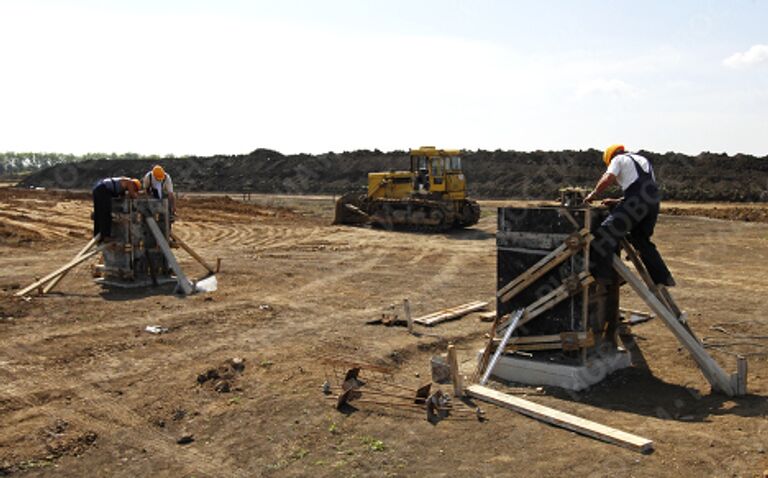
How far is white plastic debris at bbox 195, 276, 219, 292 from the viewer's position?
12062 mm

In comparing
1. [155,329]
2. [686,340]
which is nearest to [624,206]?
[686,340]

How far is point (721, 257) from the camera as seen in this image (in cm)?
1680

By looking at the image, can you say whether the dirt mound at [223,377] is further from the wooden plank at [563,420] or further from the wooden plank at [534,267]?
the wooden plank at [534,267]

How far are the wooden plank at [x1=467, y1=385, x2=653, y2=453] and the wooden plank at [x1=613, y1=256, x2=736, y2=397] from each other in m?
1.69

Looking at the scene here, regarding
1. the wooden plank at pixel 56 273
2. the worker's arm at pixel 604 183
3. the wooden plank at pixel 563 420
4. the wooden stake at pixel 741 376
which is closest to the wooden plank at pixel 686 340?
the wooden stake at pixel 741 376

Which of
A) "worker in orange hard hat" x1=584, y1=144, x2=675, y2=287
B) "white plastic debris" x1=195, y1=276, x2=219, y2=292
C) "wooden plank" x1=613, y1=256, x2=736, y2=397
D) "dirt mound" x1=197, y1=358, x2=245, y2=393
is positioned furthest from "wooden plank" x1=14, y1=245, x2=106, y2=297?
"wooden plank" x1=613, y1=256, x2=736, y2=397

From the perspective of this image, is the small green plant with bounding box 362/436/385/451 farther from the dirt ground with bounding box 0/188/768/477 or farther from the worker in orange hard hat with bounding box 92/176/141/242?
the worker in orange hard hat with bounding box 92/176/141/242

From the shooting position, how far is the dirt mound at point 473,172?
4072 centimetres

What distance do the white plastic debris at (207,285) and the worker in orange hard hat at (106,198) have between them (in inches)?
74.7

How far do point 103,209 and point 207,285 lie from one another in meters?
2.35

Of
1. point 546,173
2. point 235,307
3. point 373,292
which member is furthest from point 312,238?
point 546,173

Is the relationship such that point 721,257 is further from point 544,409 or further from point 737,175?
point 737,175

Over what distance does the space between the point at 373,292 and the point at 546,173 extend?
118ft

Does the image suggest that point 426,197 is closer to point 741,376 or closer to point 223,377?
point 223,377
